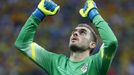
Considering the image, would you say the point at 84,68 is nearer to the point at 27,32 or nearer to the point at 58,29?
the point at 27,32

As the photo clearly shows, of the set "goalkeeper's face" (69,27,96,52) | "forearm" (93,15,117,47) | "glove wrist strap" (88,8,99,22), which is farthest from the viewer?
"goalkeeper's face" (69,27,96,52)

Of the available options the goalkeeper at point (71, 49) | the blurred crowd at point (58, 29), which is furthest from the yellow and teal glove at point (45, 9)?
the blurred crowd at point (58, 29)

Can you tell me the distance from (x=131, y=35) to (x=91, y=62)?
15.7 feet

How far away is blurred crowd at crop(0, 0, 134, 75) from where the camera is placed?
31.7 ft

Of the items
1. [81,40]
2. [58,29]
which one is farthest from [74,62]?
[58,29]

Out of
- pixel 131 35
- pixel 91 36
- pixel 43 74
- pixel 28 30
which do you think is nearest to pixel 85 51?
pixel 91 36

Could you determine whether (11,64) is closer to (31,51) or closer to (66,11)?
(66,11)

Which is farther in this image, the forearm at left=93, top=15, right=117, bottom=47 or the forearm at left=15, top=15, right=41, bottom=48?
the forearm at left=15, top=15, right=41, bottom=48

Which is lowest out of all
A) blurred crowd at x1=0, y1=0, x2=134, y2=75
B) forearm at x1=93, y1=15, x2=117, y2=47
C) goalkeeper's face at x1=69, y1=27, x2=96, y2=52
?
blurred crowd at x1=0, y1=0, x2=134, y2=75

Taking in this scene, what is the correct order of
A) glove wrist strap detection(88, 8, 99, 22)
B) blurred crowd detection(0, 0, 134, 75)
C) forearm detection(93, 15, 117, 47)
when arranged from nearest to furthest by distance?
forearm detection(93, 15, 117, 47)
glove wrist strap detection(88, 8, 99, 22)
blurred crowd detection(0, 0, 134, 75)

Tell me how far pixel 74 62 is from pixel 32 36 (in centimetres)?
49

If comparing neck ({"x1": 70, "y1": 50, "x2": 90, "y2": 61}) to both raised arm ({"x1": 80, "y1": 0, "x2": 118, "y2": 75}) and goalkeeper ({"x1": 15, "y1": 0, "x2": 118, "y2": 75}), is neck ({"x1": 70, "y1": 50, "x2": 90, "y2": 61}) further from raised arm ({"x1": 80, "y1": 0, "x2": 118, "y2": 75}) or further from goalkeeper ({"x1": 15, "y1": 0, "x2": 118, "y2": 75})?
raised arm ({"x1": 80, "y1": 0, "x2": 118, "y2": 75})

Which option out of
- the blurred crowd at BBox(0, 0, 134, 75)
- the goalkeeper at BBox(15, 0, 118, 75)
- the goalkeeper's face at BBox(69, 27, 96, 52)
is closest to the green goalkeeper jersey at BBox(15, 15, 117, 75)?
the goalkeeper at BBox(15, 0, 118, 75)

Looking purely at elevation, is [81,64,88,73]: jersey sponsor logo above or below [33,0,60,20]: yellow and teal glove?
below
